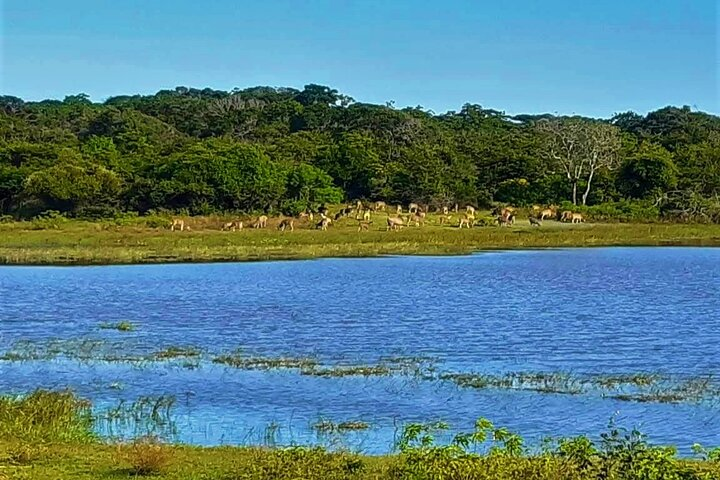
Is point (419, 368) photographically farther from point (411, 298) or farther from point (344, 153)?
point (344, 153)

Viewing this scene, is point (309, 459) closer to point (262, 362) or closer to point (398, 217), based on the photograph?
point (262, 362)

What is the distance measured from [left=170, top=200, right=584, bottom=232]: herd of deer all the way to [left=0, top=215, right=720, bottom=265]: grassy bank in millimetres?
579

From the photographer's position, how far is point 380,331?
22.3 meters

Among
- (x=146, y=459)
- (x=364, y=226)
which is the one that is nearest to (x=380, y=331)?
(x=146, y=459)

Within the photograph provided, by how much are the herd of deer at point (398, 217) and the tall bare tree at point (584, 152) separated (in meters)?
4.69

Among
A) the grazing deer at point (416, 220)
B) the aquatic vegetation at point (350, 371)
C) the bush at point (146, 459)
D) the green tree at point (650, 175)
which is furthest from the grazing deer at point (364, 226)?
the bush at point (146, 459)

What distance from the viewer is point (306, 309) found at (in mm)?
26203

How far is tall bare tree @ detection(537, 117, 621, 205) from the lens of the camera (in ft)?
204

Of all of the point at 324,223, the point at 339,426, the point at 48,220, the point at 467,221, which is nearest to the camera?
the point at 339,426

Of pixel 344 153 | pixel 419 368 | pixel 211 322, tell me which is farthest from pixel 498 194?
pixel 419 368

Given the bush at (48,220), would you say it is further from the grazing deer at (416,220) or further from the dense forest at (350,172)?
the grazing deer at (416,220)

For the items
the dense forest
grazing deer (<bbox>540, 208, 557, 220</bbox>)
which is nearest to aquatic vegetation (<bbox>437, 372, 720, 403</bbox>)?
grazing deer (<bbox>540, 208, 557, 220</bbox>)

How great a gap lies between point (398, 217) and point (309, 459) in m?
43.6

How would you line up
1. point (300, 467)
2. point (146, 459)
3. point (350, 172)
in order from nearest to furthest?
point (300, 467) < point (146, 459) < point (350, 172)
